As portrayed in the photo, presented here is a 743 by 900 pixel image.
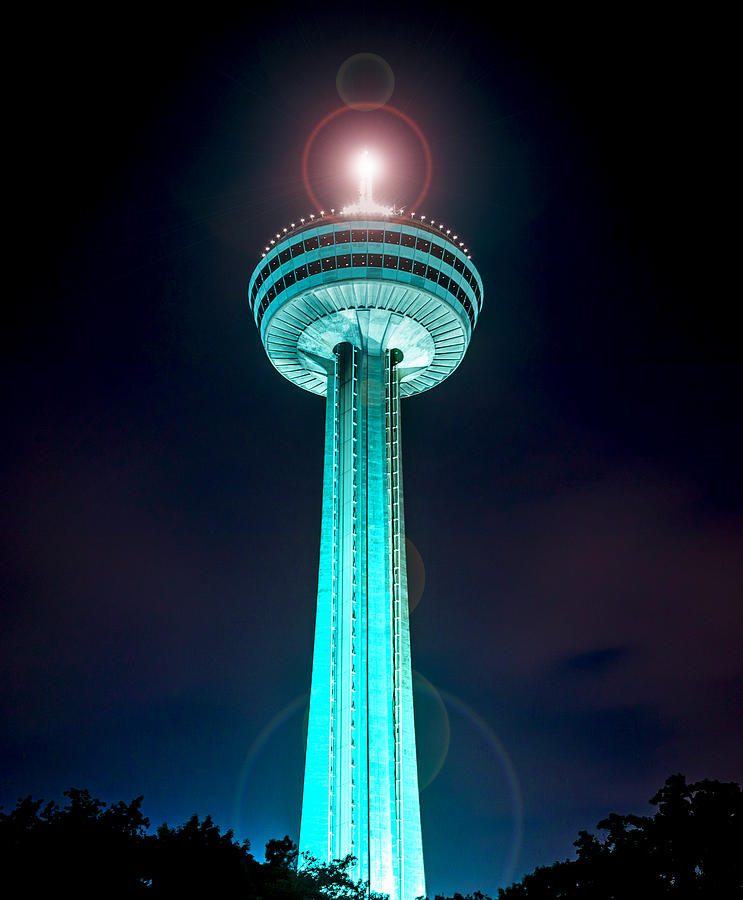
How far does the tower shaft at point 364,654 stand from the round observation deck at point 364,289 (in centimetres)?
223

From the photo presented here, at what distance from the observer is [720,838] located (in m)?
49.3

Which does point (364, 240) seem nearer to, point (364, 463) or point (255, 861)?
point (364, 463)

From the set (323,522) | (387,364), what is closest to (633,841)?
(323,522)

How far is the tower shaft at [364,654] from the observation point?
6856cm

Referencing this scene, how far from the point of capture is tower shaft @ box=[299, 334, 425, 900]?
68562mm

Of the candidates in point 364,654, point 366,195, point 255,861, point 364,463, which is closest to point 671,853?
point 255,861

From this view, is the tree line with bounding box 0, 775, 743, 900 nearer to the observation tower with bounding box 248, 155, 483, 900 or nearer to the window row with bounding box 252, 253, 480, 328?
the observation tower with bounding box 248, 155, 483, 900

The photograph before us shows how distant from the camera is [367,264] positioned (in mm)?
82125

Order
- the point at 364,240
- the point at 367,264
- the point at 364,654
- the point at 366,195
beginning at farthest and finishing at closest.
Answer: the point at 366,195, the point at 364,240, the point at 367,264, the point at 364,654

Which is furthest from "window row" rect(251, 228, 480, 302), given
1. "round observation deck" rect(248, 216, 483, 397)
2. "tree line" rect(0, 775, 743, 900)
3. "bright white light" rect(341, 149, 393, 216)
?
"tree line" rect(0, 775, 743, 900)

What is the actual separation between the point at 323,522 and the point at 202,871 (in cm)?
4213

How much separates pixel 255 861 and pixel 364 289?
50.6 meters

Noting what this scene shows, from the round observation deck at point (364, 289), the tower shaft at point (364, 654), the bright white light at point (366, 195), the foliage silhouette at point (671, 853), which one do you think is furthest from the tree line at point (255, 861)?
the bright white light at point (366, 195)

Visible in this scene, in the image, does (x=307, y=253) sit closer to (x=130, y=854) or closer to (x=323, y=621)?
(x=323, y=621)
